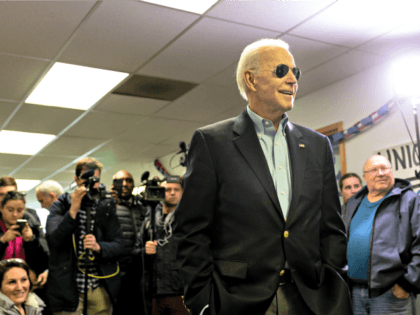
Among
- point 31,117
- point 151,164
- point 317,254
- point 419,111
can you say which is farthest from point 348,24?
point 151,164

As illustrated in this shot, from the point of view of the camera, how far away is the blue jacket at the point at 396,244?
109 inches

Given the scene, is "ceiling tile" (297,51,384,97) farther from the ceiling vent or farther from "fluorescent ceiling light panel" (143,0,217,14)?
"fluorescent ceiling light panel" (143,0,217,14)

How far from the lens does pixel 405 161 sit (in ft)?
12.8

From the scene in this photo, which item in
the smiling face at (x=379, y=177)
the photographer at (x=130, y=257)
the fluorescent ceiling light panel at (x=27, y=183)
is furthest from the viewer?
the fluorescent ceiling light panel at (x=27, y=183)

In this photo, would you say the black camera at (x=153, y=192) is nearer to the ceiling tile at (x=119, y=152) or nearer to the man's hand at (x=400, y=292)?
the man's hand at (x=400, y=292)

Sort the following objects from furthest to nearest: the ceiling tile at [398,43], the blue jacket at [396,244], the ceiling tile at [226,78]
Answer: the ceiling tile at [226,78]
the ceiling tile at [398,43]
the blue jacket at [396,244]

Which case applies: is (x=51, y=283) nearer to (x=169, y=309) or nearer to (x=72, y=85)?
(x=169, y=309)

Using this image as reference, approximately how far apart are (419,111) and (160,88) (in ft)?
8.14

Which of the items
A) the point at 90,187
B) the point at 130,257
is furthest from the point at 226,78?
the point at 90,187

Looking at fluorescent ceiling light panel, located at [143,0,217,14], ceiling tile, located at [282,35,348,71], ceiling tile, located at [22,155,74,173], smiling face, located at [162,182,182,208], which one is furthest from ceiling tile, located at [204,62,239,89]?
ceiling tile, located at [22,155,74,173]

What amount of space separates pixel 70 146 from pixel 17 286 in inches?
172

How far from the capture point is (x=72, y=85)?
15.7ft

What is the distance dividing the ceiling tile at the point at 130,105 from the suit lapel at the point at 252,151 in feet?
12.7

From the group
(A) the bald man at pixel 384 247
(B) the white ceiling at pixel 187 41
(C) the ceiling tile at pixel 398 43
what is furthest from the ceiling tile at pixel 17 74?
(A) the bald man at pixel 384 247
